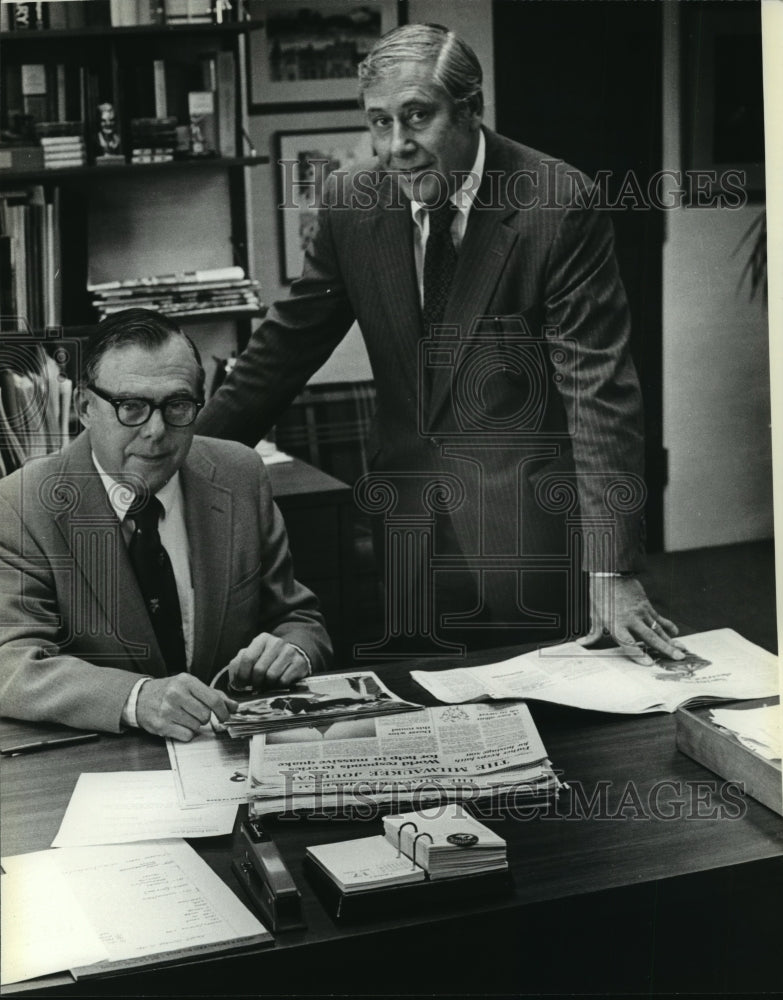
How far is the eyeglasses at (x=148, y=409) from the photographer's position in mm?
1768

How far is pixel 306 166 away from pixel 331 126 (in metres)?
0.07

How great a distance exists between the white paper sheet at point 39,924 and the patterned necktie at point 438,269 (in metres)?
1.01

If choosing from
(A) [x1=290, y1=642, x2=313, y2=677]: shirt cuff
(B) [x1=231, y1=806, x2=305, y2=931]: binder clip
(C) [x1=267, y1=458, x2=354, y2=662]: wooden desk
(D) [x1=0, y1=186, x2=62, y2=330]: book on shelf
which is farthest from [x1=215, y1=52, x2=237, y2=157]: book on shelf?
(B) [x1=231, y1=806, x2=305, y2=931]: binder clip

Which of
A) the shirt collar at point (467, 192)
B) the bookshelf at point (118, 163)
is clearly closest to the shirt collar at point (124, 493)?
the bookshelf at point (118, 163)

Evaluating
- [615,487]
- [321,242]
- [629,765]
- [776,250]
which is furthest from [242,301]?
[629,765]

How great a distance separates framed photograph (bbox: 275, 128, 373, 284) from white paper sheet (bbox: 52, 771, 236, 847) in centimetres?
87

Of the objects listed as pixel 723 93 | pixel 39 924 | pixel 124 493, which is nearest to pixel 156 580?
pixel 124 493

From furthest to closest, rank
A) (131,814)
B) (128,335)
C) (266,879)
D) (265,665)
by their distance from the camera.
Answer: (265,665) < (128,335) < (131,814) < (266,879)

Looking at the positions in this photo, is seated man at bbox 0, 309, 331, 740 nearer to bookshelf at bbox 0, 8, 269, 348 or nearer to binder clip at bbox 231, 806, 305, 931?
bookshelf at bbox 0, 8, 269, 348

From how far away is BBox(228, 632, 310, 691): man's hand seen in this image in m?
1.87

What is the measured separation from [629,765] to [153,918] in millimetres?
737

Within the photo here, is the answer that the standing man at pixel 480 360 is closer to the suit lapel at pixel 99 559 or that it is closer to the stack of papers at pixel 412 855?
the suit lapel at pixel 99 559

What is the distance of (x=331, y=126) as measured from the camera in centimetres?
176

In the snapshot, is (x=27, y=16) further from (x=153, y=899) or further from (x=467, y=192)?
(x=153, y=899)
